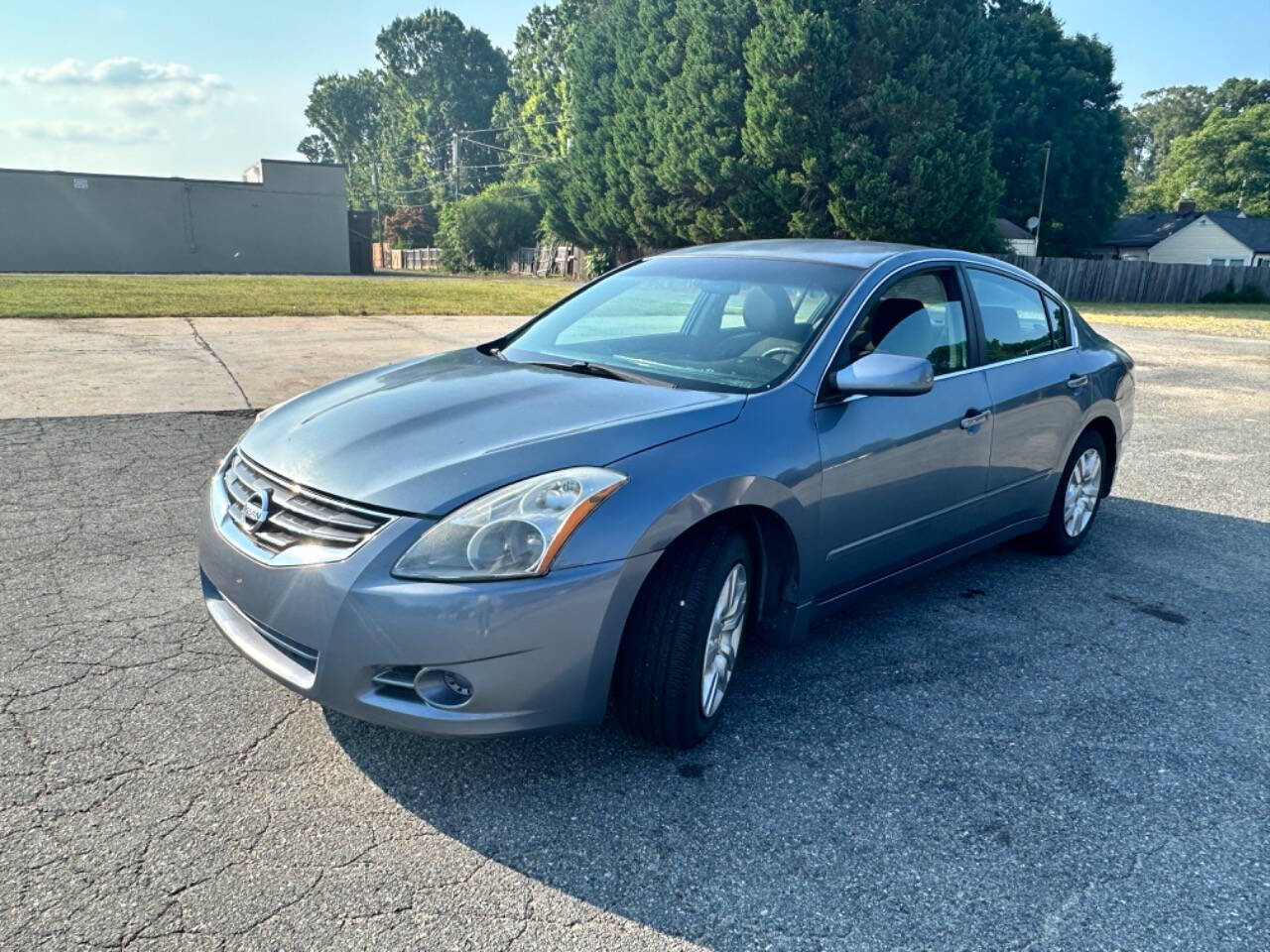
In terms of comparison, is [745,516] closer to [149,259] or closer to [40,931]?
[40,931]

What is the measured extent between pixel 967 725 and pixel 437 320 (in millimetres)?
14533

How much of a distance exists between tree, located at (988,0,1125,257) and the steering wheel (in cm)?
3946

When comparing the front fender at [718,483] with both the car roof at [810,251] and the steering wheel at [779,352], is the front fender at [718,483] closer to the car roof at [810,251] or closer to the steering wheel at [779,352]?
the steering wheel at [779,352]

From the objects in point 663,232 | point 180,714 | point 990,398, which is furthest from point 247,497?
point 663,232

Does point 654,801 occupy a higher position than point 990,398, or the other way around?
point 990,398

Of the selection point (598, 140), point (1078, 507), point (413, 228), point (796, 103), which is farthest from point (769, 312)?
point (413, 228)

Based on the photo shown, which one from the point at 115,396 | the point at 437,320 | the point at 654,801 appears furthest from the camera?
the point at 437,320

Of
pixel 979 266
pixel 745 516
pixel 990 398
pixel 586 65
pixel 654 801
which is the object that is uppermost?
pixel 586 65

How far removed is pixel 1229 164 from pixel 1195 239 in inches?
811

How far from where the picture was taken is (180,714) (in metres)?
3.00

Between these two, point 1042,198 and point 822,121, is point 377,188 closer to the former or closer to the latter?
point 1042,198

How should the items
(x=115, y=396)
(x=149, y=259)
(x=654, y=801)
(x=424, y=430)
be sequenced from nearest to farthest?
(x=654, y=801) < (x=424, y=430) < (x=115, y=396) < (x=149, y=259)

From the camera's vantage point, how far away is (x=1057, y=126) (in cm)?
3941

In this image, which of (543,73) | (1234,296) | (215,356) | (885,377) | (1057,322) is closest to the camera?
(885,377)
